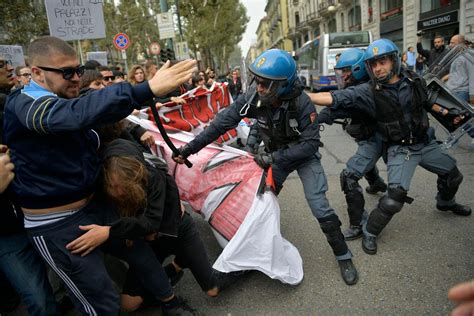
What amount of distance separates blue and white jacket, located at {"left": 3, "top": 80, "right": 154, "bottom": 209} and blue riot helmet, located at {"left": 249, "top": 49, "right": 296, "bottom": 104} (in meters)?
1.20

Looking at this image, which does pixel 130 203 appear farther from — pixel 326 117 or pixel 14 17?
pixel 14 17

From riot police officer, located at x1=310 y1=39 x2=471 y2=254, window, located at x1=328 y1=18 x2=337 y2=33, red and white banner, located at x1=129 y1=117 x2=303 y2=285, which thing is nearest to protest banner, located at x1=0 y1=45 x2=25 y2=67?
red and white banner, located at x1=129 y1=117 x2=303 y2=285

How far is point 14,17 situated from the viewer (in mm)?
12805

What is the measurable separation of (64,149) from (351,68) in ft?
9.31

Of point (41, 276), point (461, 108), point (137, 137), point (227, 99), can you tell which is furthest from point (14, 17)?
point (461, 108)

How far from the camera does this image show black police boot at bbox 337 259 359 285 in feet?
8.39

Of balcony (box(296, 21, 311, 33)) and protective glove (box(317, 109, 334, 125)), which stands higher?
balcony (box(296, 21, 311, 33))

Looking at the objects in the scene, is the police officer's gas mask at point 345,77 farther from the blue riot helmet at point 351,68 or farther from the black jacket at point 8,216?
the black jacket at point 8,216

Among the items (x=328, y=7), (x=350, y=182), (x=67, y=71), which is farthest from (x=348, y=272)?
(x=328, y=7)

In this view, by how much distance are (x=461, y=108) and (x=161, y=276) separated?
2.72m

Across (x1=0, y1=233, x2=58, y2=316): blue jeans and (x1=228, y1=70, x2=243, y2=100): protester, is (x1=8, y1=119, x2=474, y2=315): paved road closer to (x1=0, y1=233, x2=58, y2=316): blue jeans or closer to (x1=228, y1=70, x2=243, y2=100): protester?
(x1=0, y1=233, x2=58, y2=316): blue jeans

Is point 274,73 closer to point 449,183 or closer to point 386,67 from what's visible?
point 386,67

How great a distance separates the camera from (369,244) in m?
2.95

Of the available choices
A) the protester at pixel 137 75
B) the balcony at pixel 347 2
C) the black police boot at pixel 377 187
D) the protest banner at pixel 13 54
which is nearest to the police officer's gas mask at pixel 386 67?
the black police boot at pixel 377 187
